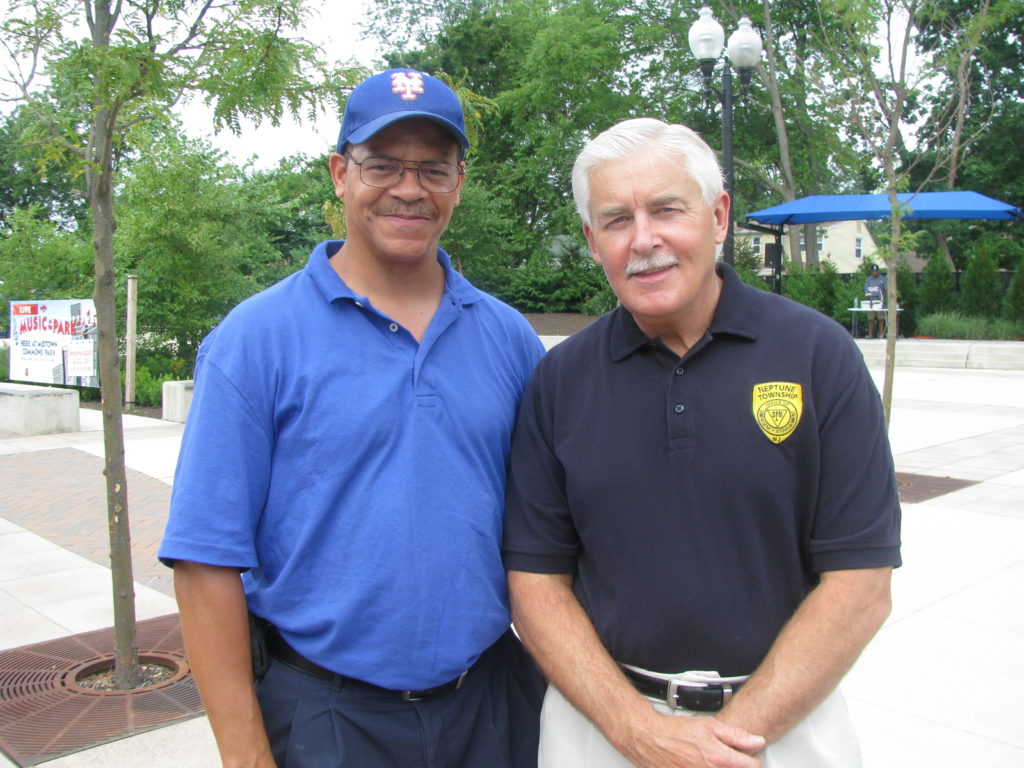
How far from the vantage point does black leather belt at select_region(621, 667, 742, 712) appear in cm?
177

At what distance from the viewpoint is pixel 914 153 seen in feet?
95.1

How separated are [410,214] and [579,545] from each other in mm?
807

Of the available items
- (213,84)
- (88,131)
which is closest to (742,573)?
(213,84)

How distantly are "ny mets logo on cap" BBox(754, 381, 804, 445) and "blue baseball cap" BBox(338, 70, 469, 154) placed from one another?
86cm

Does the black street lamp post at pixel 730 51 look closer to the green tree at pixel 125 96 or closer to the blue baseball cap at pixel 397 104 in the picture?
the green tree at pixel 125 96

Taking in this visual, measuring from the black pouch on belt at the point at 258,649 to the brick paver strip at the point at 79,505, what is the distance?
3947 millimetres

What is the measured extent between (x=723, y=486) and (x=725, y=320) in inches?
13.7

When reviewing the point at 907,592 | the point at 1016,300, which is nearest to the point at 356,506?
the point at 907,592

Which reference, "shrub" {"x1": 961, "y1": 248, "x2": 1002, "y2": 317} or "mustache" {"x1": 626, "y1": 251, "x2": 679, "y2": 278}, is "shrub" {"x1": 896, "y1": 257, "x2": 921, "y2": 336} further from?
"mustache" {"x1": 626, "y1": 251, "x2": 679, "y2": 278}

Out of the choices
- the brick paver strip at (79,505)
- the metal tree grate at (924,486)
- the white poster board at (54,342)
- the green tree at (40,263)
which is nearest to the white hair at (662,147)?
the brick paver strip at (79,505)

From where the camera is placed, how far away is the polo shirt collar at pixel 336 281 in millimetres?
1888

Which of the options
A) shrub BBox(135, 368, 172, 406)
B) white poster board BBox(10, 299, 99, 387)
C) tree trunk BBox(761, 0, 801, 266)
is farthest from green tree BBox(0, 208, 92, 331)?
tree trunk BBox(761, 0, 801, 266)

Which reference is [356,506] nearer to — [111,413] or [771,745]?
[771,745]

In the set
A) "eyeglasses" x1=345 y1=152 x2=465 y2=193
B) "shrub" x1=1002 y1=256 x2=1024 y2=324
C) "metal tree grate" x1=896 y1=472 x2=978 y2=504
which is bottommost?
"metal tree grate" x1=896 y1=472 x2=978 y2=504
